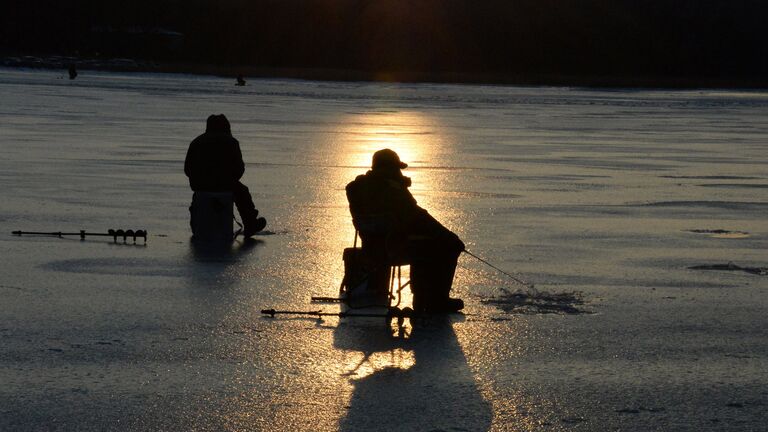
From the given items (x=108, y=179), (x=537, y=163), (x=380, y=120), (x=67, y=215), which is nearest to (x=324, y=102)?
(x=380, y=120)

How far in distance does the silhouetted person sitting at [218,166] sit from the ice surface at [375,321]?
315 mm

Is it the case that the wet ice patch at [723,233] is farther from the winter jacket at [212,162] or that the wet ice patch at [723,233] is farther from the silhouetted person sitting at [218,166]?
the winter jacket at [212,162]

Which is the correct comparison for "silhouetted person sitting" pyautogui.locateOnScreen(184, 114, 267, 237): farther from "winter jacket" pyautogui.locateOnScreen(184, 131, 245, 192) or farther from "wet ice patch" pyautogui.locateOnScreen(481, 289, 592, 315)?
"wet ice patch" pyautogui.locateOnScreen(481, 289, 592, 315)

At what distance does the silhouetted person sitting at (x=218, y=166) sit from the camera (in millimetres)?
13773

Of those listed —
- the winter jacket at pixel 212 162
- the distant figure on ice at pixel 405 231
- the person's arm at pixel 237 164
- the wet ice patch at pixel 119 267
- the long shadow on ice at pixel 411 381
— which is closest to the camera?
the long shadow on ice at pixel 411 381

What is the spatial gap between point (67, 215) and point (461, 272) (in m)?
5.43

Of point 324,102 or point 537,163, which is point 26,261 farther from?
point 324,102

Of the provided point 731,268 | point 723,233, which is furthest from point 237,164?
point 723,233

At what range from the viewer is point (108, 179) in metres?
19.4

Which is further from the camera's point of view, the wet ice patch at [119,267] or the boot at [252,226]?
the boot at [252,226]

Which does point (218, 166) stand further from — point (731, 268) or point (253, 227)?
point (731, 268)

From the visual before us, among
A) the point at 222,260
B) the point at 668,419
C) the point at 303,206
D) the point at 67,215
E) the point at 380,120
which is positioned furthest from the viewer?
the point at 380,120

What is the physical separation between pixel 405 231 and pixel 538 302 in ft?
4.63

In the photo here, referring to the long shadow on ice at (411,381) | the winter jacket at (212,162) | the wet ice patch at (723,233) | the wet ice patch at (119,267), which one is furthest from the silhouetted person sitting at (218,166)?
the long shadow on ice at (411,381)
